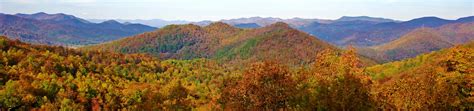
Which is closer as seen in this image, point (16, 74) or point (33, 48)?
point (16, 74)

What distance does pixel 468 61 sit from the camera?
41.9 m

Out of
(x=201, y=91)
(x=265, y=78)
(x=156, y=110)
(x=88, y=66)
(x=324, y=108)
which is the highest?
(x=265, y=78)

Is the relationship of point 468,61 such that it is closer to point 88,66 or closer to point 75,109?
point 75,109

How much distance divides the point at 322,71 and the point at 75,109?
61606 mm

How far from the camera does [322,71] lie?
39.1m

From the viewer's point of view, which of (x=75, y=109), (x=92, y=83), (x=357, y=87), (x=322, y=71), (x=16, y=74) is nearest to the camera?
(x=357, y=87)

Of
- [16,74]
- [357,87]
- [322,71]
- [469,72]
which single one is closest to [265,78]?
[357,87]

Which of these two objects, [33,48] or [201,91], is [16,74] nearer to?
[33,48]

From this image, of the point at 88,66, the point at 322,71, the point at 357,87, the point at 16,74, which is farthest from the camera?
the point at 88,66

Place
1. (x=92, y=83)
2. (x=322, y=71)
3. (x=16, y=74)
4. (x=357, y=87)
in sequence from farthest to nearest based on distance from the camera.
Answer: (x=92, y=83)
(x=16, y=74)
(x=322, y=71)
(x=357, y=87)

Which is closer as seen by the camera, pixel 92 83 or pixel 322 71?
pixel 322 71

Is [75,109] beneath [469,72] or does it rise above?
beneath

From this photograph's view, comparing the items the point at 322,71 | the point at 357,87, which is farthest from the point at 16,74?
the point at 357,87

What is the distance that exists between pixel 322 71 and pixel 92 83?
273ft
